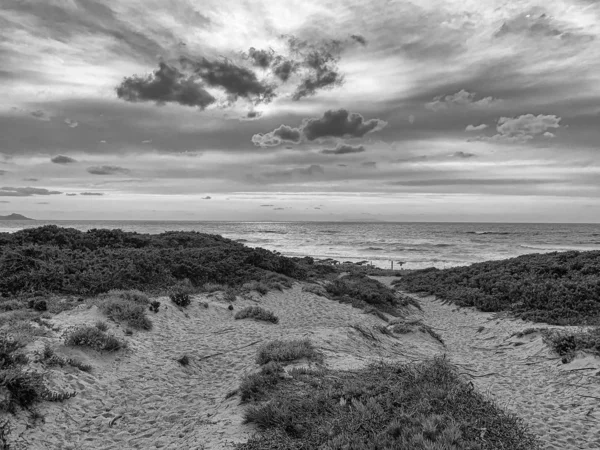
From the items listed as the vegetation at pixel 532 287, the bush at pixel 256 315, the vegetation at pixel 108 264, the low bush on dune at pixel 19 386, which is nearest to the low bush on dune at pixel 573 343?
the vegetation at pixel 532 287

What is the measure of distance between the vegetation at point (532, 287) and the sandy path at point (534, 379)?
1.87 m

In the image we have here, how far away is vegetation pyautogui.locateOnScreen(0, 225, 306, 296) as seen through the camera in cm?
1619

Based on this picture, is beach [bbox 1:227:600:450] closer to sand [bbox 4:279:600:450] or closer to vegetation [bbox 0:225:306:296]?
sand [bbox 4:279:600:450]

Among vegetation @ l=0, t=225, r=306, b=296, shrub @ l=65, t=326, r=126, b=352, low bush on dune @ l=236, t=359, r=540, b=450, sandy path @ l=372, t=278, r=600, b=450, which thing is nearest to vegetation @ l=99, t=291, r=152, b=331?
shrub @ l=65, t=326, r=126, b=352

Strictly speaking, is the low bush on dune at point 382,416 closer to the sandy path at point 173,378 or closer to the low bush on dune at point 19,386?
the sandy path at point 173,378

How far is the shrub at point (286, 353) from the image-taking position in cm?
980

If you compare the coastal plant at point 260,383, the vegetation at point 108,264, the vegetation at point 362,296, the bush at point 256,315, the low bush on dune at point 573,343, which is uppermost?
the vegetation at point 108,264

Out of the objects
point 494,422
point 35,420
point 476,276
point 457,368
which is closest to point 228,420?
point 35,420

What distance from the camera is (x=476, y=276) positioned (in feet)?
83.0

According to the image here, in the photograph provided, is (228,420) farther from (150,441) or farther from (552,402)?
(552,402)

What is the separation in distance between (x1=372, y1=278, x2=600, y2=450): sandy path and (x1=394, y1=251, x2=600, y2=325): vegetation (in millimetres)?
1875

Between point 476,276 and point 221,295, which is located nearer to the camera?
point 221,295

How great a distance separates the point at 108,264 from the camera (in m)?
19.0

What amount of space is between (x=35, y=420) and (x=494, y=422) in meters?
8.04
